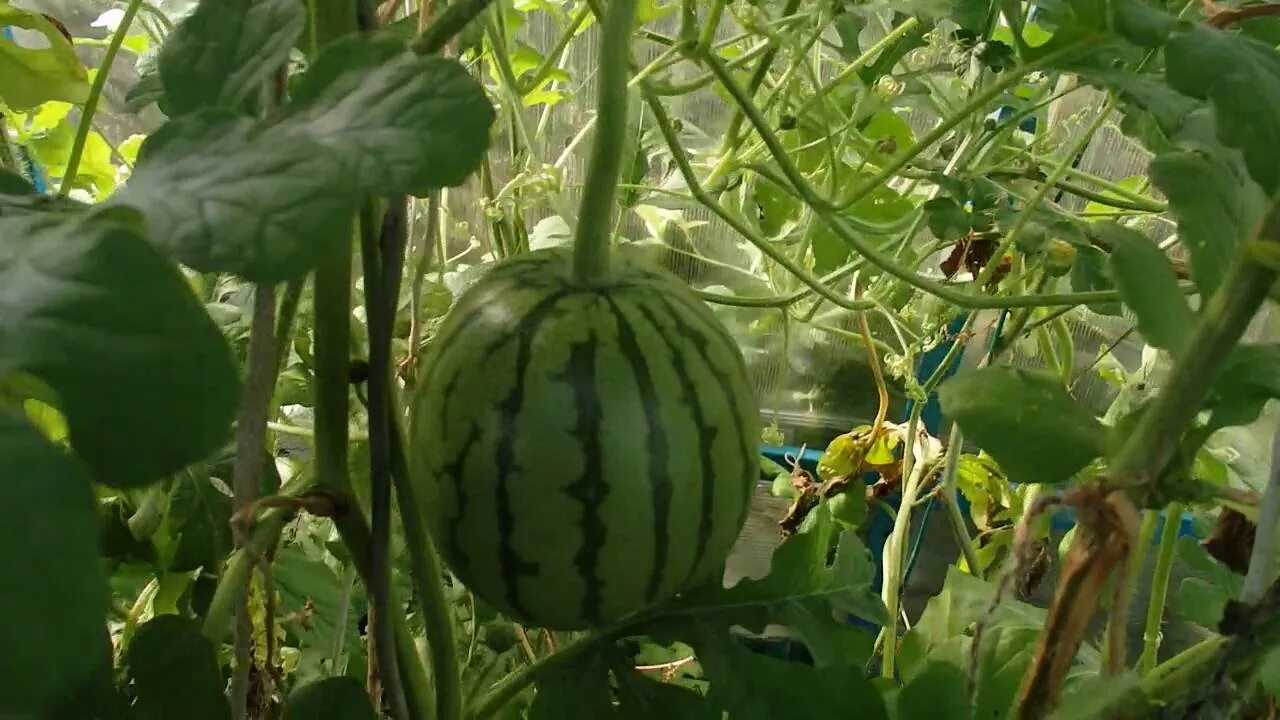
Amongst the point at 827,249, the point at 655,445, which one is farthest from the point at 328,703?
the point at 827,249

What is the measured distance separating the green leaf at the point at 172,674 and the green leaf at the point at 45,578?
25cm

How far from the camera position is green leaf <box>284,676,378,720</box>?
439 mm

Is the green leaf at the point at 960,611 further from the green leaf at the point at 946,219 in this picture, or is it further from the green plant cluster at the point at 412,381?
the green leaf at the point at 946,219

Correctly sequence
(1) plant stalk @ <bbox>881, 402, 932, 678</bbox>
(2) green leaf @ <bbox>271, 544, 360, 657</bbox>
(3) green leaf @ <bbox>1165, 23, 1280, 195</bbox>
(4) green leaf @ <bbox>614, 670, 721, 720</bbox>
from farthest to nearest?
1. (1) plant stalk @ <bbox>881, 402, 932, 678</bbox>
2. (2) green leaf @ <bbox>271, 544, 360, 657</bbox>
3. (4) green leaf @ <bbox>614, 670, 721, 720</bbox>
4. (3) green leaf @ <bbox>1165, 23, 1280, 195</bbox>

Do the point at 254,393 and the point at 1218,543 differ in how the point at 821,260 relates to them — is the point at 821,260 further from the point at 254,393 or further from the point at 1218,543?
the point at 254,393

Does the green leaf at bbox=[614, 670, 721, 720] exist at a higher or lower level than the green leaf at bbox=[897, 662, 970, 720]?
lower

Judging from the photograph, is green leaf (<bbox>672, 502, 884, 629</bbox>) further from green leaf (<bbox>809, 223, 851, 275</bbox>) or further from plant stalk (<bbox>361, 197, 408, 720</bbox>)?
green leaf (<bbox>809, 223, 851, 275</bbox>)

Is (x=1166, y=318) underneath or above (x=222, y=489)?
above

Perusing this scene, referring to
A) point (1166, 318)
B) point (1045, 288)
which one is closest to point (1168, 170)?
point (1166, 318)

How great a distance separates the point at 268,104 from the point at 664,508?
0.23 meters

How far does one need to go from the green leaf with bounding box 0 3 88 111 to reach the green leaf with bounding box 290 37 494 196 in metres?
0.34

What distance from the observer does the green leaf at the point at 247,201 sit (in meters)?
0.24

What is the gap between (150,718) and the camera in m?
0.41

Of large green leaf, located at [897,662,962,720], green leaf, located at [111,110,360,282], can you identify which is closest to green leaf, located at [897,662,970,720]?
large green leaf, located at [897,662,962,720]
